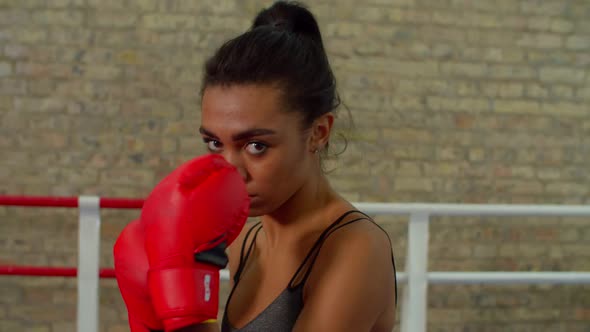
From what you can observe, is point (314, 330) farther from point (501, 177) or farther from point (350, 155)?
point (501, 177)

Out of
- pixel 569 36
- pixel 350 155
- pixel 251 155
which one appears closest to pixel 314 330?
pixel 251 155

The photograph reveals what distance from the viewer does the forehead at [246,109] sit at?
0.92m

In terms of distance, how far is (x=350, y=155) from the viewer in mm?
3588

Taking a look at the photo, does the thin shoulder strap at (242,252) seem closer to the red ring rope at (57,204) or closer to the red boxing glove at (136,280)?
the red boxing glove at (136,280)

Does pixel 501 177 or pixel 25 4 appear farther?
pixel 501 177

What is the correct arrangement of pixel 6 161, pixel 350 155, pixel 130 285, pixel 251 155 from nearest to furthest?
pixel 130 285, pixel 251 155, pixel 6 161, pixel 350 155

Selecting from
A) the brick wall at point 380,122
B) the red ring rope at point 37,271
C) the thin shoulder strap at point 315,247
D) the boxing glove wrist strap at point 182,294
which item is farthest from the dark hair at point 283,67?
the brick wall at point 380,122

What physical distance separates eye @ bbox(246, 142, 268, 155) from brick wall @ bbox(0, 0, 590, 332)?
255 cm

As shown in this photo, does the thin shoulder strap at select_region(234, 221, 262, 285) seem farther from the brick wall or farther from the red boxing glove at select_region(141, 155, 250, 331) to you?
the brick wall

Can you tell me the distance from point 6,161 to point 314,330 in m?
2.81

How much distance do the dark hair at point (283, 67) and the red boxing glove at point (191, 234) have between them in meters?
0.17

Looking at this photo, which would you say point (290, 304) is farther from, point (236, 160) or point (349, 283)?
point (236, 160)

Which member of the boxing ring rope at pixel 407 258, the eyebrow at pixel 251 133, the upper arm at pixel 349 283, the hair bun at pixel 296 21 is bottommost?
the boxing ring rope at pixel 407 258

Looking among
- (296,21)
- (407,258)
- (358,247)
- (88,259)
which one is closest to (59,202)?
(88,259)
